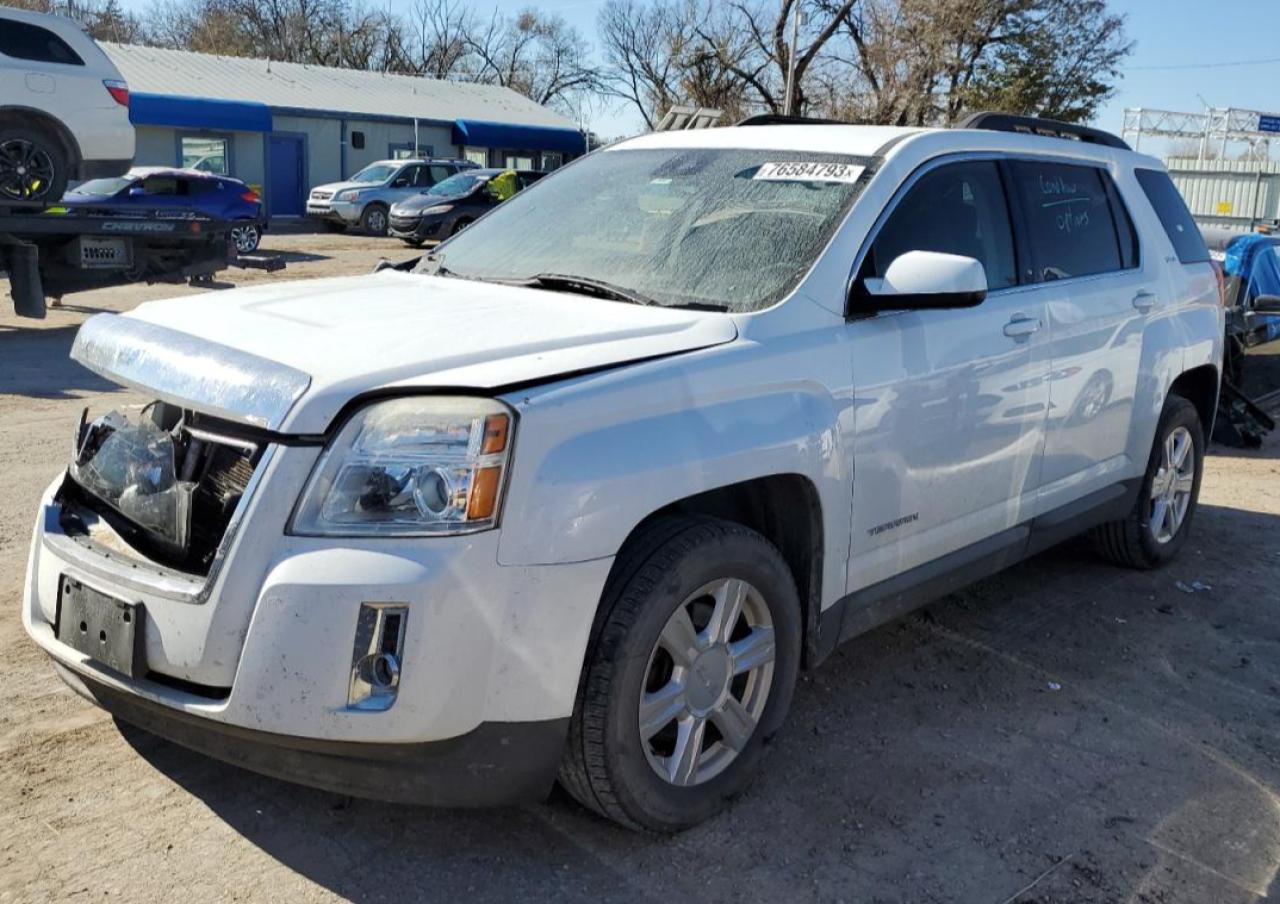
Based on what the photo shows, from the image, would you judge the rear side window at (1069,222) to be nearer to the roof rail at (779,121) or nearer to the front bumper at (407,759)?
the roof rail at (779,121)

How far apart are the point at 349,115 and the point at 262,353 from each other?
35.8 m

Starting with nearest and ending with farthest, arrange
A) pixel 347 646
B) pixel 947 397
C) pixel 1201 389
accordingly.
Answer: pixel 347 646 < pixel 947 397 < pixel 1201 389

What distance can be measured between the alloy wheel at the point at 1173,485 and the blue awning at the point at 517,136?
35.8 metres

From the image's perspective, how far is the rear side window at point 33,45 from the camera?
12117mm

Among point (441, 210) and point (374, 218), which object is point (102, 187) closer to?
point (441, 210)

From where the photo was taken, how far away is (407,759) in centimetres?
275

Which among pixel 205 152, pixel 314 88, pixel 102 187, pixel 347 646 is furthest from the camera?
pixel 314 88

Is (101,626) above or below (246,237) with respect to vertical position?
below

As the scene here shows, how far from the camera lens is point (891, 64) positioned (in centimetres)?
3516

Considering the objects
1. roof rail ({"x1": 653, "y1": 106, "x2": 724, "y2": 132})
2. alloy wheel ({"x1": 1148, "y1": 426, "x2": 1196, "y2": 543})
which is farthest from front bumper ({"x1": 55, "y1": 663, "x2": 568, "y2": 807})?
roof rail ({"x1": 653, "y1": 106, "x2": 724, "y2": 132})

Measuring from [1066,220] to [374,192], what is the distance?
25.2 metres

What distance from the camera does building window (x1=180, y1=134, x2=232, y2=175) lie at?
32812 millimetres

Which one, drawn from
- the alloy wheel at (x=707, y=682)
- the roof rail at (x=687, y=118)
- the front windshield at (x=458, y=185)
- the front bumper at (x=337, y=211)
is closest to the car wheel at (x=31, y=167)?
the roof rail at (x=687, y=118)

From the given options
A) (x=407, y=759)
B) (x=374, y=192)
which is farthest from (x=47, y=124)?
(x=374, y=192)
